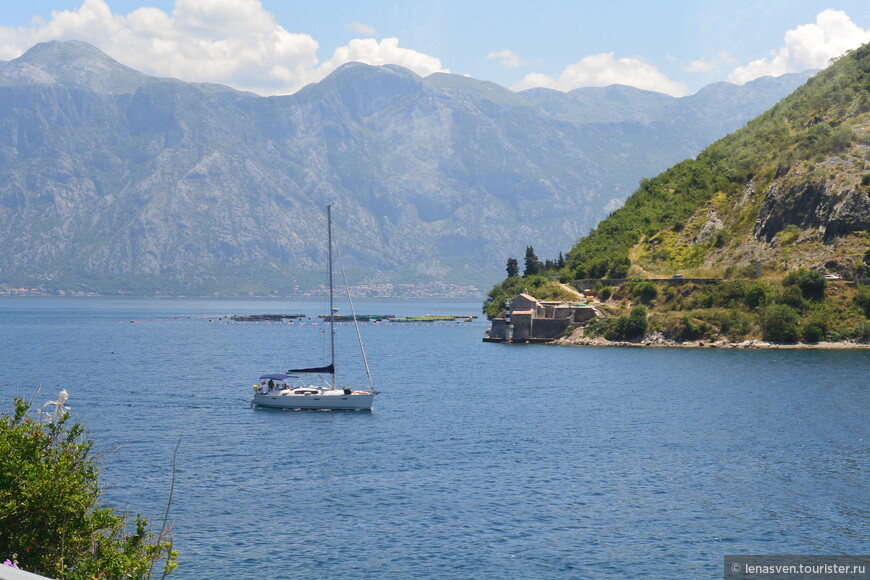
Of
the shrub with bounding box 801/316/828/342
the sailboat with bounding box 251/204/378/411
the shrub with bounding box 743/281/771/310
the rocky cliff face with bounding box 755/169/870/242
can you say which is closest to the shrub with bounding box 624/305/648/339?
the shrub with bounding box 743/281/771/310

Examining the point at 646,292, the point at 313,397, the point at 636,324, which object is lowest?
the point at 313,397

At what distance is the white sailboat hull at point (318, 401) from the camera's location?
99.5 metres

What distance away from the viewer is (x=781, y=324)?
167m

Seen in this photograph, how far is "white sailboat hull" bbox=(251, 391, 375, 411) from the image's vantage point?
9950cm

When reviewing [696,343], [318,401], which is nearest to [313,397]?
[318,401]

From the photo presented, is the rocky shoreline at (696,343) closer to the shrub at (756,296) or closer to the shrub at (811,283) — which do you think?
the shrub at (756,296)

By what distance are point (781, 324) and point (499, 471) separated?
111 meters

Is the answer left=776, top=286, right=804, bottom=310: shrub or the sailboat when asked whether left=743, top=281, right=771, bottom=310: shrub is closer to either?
left=776, top=286, right=804, bottom=310: shrub

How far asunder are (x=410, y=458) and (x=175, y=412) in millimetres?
34445

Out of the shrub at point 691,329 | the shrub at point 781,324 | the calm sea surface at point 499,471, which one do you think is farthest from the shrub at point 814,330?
the calm sea surface at point 499,471

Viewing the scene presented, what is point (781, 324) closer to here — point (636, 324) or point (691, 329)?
point (691, 329)

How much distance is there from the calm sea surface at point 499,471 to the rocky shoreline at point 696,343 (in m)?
34.7

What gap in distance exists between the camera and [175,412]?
9894cm

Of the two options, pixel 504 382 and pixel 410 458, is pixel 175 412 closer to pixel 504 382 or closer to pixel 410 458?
pixel 410 458
